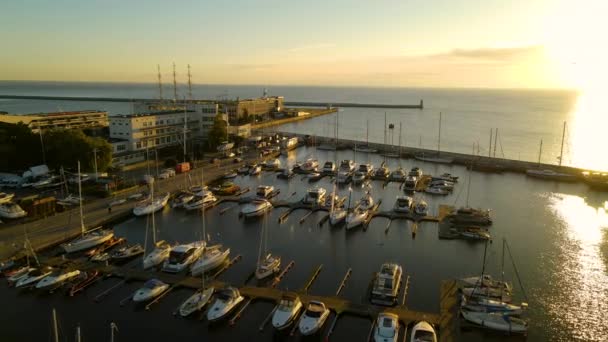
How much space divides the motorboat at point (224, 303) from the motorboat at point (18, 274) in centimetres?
767

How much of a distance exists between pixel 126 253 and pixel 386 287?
36.6 feet

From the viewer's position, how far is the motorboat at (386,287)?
47.8 ft

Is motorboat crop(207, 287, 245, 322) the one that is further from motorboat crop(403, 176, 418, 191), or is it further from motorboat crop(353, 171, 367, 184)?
motorboat crop(353, 171, 367, 184)

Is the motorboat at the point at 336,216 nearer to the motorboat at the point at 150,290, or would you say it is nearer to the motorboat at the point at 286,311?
the motorboat at the point at 286,311

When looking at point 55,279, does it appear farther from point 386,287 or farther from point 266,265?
point 386,287

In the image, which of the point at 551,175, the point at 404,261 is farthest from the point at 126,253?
the point at 551,175

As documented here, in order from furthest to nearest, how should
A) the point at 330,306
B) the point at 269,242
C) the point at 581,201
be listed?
the point at 581,201
the point at 269,242
the point at 330,306

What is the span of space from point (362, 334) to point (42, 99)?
628 ft

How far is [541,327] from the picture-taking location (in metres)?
13.7

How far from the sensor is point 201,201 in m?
25.4

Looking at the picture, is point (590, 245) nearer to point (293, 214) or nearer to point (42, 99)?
point (293, 214)

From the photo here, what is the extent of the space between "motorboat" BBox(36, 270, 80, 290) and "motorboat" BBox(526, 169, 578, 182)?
3419 centimetres

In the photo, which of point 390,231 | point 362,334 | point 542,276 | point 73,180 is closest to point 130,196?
point 73,180

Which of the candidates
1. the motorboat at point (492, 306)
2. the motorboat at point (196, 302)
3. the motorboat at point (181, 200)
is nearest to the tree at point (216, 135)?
the motorboat at point (181, 200)
